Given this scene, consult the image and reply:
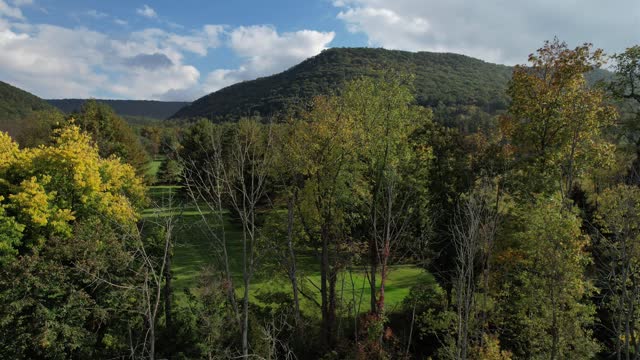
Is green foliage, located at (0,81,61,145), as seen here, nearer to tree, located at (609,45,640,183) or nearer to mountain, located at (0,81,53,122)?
mountain, located at (0,81,53,122)

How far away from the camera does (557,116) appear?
59.3 feet

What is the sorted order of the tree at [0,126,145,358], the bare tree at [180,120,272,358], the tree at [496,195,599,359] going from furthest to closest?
the tree at [0,126,145,358], the tree at [496,195,599,359], the bare tree at [180,120,272,358]

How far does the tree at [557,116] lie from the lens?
58.9ft

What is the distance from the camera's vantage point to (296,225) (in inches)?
813

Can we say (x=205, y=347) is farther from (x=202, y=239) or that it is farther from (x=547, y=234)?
(x=202, y=239)

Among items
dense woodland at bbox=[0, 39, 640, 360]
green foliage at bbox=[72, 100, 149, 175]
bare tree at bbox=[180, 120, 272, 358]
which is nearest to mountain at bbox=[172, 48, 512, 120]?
green foliage at bbox=[72, 100, 149, 175]

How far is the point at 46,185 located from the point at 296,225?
10.6m

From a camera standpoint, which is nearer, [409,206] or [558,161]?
[558,161]

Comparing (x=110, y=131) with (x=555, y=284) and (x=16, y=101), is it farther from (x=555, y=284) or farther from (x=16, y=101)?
(x=16, y=101)

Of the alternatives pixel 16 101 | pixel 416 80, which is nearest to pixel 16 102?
pixel 16 101

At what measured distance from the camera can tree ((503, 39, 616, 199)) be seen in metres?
Answer: 18.0

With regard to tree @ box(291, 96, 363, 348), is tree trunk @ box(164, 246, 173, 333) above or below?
below

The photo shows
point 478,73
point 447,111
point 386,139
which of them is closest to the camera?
point 386,139

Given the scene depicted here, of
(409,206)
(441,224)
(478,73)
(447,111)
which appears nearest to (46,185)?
(409,206)
